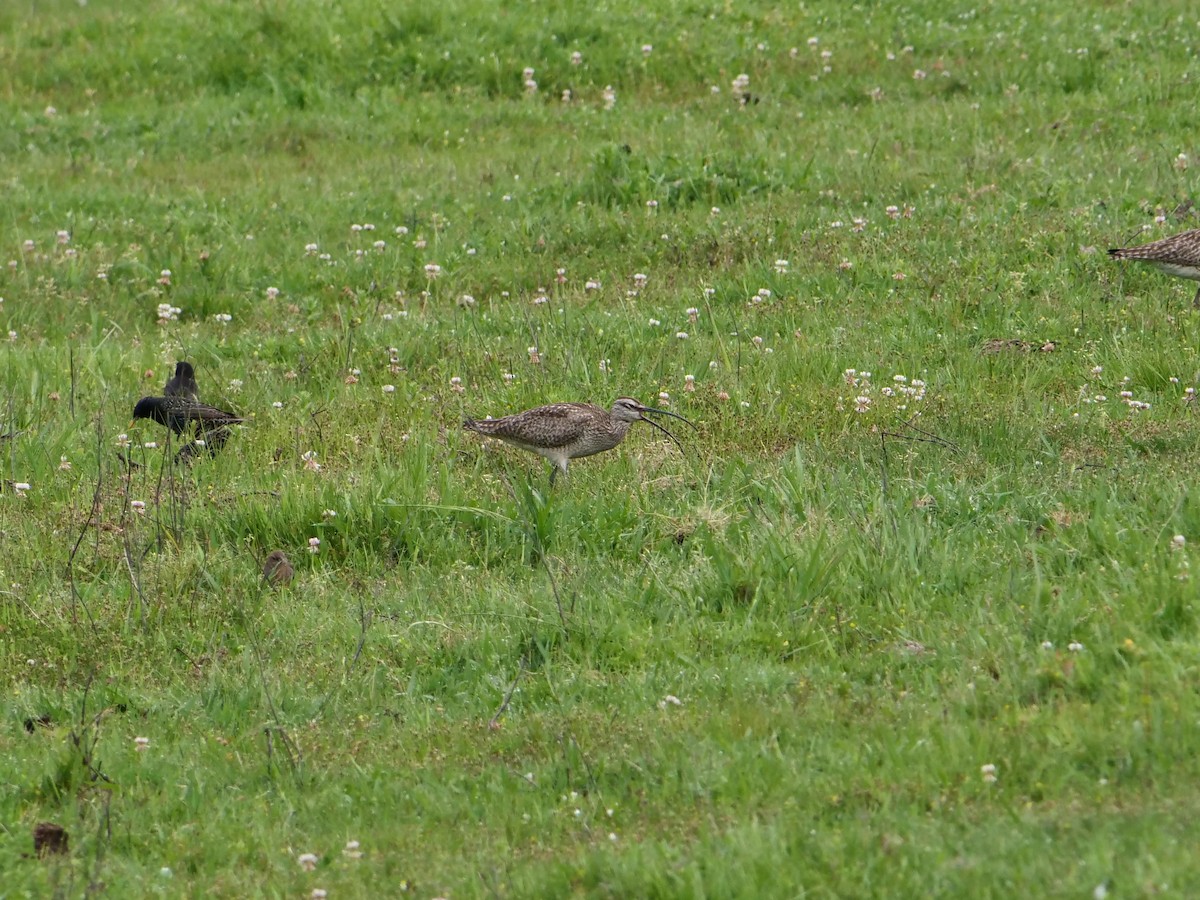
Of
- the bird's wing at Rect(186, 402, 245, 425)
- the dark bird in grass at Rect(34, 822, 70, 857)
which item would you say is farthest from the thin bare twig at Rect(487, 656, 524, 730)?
the bird's wing at Rect(186, 402, 245, 425)

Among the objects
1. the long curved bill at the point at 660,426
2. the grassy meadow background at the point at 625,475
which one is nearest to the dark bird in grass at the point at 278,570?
the grassy meadow background at the point at 625,475

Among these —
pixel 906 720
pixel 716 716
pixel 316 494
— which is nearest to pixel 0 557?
pixel 316 494

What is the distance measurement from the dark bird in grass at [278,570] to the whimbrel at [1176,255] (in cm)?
675

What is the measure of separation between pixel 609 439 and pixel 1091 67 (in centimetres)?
993

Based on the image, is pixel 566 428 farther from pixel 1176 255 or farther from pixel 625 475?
pixel 1176 255

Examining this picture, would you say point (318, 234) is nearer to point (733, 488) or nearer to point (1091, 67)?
point (733, 488)

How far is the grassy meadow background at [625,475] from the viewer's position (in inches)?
233

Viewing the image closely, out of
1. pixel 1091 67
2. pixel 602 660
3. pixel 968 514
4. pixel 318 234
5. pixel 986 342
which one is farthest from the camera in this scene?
pixel 1091 67

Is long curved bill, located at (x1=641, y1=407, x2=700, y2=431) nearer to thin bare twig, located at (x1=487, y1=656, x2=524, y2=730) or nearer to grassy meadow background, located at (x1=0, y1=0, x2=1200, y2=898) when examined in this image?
grassy meadow background, located at (x1=0, y1=0, x2=1200, y2=898)

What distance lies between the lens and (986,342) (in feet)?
37.1

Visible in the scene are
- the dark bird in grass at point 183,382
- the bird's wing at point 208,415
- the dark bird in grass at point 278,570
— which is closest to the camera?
the dark bird in grass at point 278,570

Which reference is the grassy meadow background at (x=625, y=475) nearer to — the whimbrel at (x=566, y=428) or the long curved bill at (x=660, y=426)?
the long curved bill at (x=660, y=426)

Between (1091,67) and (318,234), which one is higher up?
(1091,67)

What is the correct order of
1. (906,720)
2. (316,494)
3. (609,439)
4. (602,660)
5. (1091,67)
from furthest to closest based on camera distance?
(1091,67) → (609,439) → (316,494) → (602,660) → (906,720)
